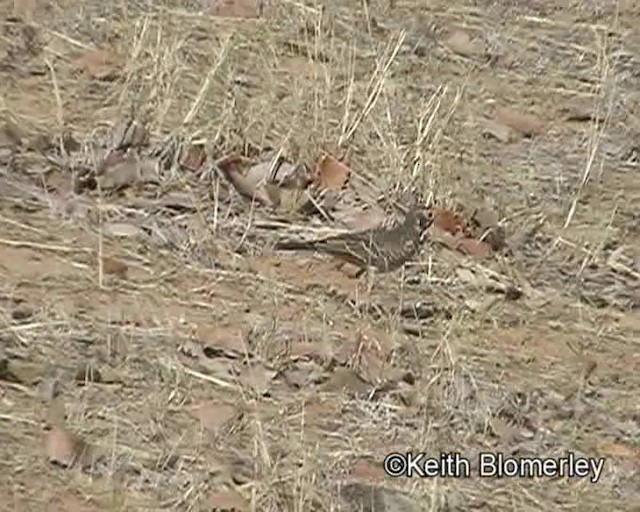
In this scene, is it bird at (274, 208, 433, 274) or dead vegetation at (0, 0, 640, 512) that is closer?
dead vegetation at (0, 0, 640, 512)

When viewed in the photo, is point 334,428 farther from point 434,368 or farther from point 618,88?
point 618,88

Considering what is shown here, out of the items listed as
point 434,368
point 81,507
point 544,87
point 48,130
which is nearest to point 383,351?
point 434,368

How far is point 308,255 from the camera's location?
3953mm

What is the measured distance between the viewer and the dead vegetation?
3297 millimetres

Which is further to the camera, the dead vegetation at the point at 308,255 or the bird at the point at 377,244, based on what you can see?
the bird at the point at 377,244

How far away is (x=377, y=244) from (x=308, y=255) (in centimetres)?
16

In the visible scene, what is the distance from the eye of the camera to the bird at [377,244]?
3918mm

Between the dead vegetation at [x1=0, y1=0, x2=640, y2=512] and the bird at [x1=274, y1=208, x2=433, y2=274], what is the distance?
0.03 metres

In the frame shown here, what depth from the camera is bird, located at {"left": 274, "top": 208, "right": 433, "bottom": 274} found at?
392cm

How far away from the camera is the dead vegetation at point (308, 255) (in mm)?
3297

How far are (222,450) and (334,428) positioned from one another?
0.78 ft

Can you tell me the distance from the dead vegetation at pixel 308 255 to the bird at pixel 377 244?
0.03 meters

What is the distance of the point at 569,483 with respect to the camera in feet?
10.8

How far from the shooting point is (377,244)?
3979mm
